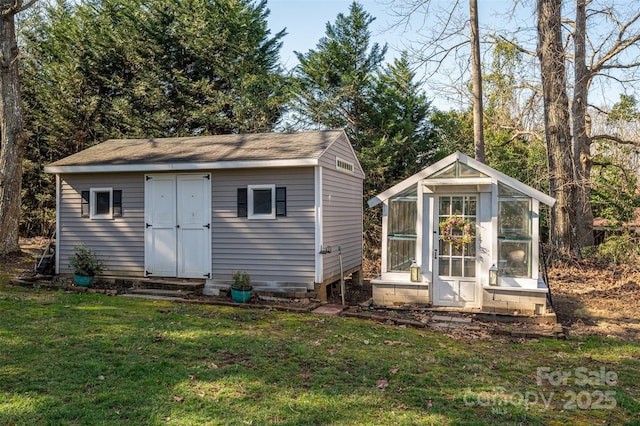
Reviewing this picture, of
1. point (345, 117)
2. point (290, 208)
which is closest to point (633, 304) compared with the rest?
point (290, 208)

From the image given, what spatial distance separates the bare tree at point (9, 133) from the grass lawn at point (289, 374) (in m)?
6.08

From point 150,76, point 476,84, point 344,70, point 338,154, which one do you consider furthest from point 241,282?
point 150,76

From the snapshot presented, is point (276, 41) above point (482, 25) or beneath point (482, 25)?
above

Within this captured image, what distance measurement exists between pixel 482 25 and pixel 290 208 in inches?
351

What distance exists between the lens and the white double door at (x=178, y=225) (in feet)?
30.4

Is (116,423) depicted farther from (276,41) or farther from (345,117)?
(276,41)

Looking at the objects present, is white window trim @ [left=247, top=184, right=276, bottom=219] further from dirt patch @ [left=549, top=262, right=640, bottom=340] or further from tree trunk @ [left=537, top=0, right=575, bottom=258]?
tree trunk @ [left=537, top=0, right=575, bottom=258]

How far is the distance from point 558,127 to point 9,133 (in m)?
14.8

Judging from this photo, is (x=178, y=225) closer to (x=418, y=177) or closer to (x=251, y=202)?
(x=251, y=202)

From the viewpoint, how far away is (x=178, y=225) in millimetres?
9398

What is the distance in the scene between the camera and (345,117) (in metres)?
16.9

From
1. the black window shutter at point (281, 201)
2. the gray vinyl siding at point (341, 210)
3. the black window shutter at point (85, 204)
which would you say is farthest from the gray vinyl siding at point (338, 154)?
the black window shutter at point (85, 204)

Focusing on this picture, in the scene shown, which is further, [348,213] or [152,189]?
[348,213]

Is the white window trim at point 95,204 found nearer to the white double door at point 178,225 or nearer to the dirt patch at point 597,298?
the white double door at point 178,225
